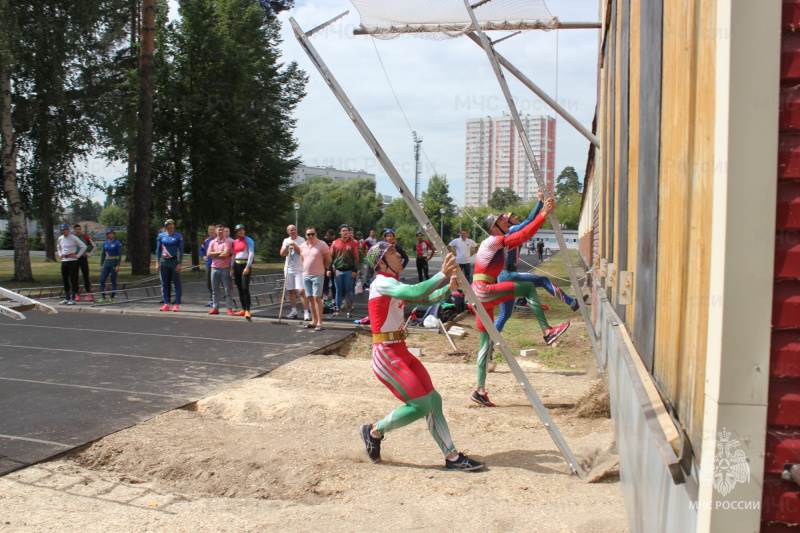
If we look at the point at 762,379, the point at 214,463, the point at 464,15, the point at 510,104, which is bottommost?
the point at 214,463

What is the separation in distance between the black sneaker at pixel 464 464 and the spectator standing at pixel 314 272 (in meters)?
7.64

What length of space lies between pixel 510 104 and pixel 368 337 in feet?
18.9

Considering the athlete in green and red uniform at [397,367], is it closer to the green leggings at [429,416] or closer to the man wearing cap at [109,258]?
the green leggings at [429,416]

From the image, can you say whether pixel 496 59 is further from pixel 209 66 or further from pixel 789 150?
pixel 209 66

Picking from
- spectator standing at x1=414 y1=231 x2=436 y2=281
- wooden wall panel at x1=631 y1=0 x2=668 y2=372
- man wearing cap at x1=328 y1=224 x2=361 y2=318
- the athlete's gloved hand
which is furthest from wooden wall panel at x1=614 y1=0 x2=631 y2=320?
spectator standing at x1=414 y1=231 x2=436 y2=281

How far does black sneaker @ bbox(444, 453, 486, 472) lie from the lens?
17.7ft

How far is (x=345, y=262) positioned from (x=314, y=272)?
1.87 m

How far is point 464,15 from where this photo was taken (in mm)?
8375

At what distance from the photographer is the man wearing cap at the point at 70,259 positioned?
15992mm

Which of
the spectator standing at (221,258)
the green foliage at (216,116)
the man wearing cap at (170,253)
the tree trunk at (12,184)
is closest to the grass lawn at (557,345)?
the spectator standing at (221,258)

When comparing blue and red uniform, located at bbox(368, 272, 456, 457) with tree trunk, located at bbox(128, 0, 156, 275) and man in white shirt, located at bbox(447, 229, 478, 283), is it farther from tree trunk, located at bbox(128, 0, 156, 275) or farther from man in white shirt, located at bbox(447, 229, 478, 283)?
tree trunk, located at bbox(128, 0, 156, 275)

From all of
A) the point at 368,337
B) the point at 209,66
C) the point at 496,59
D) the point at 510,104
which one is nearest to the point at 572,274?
the point at 510,104

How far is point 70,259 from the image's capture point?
16000 millimetres

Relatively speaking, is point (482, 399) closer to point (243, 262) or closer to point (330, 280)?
point (243, 262)
